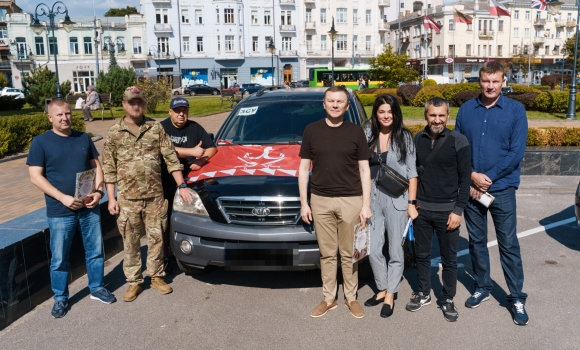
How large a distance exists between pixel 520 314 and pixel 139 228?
3325mm

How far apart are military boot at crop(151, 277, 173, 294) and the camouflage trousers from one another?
3.3 inches

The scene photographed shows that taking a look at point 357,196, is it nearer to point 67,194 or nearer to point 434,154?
point 434,154

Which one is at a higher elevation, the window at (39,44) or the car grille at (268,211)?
the window at (39,44)

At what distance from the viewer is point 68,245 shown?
15.1 feet

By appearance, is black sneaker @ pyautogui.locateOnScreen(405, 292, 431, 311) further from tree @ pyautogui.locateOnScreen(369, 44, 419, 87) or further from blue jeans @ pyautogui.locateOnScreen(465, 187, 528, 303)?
tree @ pyautogui.locateOnScreen(369, 44, 419, 87)

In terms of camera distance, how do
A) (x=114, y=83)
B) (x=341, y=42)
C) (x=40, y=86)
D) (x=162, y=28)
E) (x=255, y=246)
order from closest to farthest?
(x=255, y=246) < (x=114, y=83) < (x=40, y=86) < (x=162, y=28) < (x=341, y=42)

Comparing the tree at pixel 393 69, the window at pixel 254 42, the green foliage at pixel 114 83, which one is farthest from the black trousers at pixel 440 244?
the window at pixel 254 42

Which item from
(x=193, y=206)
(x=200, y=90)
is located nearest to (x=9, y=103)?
(x=200, y=90)

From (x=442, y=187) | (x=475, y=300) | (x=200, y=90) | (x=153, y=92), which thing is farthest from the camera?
(x=200, y=90)

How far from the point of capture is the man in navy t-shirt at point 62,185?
4.37 meters

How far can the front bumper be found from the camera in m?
4.49

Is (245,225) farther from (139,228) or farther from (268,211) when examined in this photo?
(139,228)

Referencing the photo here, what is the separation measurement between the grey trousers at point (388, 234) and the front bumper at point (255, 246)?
0.50m

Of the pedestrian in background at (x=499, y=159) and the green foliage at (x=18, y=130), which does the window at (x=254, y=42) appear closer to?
the green foliage at (x=18, y=130)
